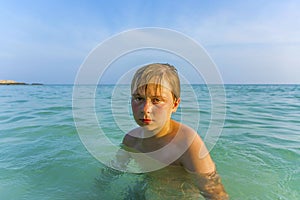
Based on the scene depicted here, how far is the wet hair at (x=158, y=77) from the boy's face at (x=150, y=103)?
3 centimetres

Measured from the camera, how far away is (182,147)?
84.0 inches

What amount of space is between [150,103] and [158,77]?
8.7 inches

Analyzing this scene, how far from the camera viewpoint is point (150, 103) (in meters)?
1.91

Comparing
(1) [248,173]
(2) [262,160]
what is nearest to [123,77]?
(1) [248,173]

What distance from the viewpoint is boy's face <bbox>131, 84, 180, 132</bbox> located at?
1.90 metres

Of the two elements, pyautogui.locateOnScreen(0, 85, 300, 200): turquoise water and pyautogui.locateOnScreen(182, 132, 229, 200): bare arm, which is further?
pyautogui.locateOnScreen(0, 85, 300, 200): turquoise water

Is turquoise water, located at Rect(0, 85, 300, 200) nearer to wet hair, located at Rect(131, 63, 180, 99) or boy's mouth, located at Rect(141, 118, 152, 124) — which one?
boy's mouth, located at Rect(141, 118, 152, 124)

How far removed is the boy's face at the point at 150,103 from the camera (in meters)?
1.90

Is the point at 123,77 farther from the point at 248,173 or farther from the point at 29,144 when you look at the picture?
the point at 29,144

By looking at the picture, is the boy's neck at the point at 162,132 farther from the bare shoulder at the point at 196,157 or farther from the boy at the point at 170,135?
the bare shoulder at the point at 196,157

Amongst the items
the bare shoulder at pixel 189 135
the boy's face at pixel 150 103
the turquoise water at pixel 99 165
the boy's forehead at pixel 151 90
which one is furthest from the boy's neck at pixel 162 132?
the turquoise water at pixel 99 165

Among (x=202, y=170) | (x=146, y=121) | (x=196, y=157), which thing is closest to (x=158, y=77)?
(x=146, y=121)

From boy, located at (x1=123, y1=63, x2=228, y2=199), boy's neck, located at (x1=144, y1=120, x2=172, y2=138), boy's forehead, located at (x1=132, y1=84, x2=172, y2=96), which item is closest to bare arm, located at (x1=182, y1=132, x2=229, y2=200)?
boy, located at (x1=123, y1=63, x2=228, y2=199)

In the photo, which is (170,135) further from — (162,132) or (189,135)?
(189,135)
